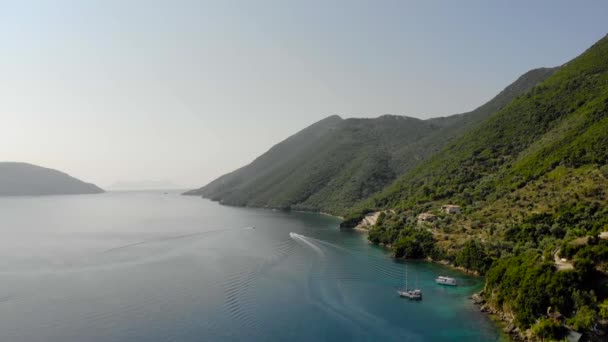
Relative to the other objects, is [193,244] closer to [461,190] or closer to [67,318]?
[67,318]

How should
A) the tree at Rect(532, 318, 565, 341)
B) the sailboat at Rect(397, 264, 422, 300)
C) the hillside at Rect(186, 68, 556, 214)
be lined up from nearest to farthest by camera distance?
the tree at Rect(532, 318, 565, 341) → the sailboat at Rect(397, 264, 422, 300) → the hillside at Rect(186, 68, 556, 214)

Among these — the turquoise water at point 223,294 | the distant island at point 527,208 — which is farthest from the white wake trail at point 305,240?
the distant island at point 527,208

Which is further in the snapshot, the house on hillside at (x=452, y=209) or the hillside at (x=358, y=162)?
the hillside at (x=358, y=162)

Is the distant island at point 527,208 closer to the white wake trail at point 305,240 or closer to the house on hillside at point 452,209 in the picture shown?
the house on hillside at point 452,209

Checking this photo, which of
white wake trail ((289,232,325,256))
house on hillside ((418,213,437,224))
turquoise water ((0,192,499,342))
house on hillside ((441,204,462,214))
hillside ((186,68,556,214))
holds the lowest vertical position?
turquoise water ((0,192,499,342))

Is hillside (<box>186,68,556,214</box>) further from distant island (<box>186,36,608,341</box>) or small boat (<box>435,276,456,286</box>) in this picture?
small boat (<box>435,276,456,286</box>)

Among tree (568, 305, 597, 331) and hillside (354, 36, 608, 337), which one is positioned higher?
hillside (354, 36, 608, 337)

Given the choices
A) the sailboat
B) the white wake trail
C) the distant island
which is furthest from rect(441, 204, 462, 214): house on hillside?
Result: the sailboat
